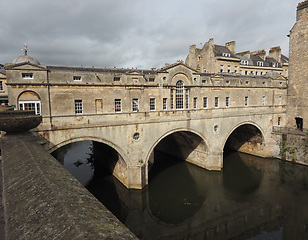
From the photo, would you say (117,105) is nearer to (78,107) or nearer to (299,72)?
(78,107)

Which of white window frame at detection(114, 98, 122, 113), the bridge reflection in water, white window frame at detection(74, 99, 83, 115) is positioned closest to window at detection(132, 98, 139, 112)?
white window frame at detection(114, 98, 122, 113)

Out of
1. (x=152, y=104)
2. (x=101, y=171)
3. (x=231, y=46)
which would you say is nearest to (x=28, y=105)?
(x=152, y=104)

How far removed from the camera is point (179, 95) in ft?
73.4

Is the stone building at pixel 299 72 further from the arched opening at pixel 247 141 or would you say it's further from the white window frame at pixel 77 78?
the white window frame at pixel 77 78

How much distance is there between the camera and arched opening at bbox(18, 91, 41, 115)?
1523 centimetres

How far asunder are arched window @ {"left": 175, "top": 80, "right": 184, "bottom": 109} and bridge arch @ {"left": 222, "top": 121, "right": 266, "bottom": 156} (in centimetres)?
1005

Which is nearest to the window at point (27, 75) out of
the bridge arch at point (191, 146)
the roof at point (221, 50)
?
the bridge arch at point (191, 146)

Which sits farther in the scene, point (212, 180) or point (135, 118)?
point (212, 180)

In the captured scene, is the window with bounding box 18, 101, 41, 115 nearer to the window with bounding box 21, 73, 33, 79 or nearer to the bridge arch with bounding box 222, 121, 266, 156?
the window with bounding box 21, 73, 33, 79

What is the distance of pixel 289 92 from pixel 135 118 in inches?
920

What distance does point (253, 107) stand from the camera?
90.8 feet

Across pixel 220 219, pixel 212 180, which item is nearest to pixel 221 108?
pixel 212 180

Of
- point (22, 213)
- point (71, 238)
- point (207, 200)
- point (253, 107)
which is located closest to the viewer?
point (71, 238)

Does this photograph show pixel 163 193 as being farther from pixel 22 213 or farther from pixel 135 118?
pixel 22 213
